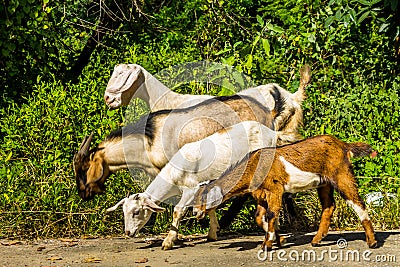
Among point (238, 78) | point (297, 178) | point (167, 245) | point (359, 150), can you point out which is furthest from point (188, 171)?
point (238, 78)

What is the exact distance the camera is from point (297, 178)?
703 cm

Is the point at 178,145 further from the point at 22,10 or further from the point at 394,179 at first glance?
the point at 22,10

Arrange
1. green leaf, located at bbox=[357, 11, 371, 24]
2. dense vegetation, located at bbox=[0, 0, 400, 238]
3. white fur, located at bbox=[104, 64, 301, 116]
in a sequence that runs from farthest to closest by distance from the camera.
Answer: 1. green leaf, located at bbox=[357, 11, 371, 24]
2. dense vegetation, located at bbox=[0, 0, 400, 238]
3. white fur, located at bbox=[104, 64, 301, 116]

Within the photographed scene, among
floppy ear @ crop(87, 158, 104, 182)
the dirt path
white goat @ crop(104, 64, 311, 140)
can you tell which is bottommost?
the dirt path

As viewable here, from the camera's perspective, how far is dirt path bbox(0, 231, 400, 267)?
673cm

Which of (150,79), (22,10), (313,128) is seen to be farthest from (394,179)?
A: (22,10)

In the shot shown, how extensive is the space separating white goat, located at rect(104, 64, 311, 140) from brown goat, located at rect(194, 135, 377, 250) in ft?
4.29

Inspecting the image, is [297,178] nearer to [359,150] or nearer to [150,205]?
[359,150]

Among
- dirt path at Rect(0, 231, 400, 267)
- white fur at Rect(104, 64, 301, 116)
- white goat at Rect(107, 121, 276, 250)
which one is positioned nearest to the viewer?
dirt path at Rect(0, 231, 400, 267)

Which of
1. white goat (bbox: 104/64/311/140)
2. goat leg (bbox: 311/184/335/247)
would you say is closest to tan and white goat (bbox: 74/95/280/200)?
white goat (bbox: 104/64/311/140)

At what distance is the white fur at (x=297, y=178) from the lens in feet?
23.1

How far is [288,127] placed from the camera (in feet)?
27.9

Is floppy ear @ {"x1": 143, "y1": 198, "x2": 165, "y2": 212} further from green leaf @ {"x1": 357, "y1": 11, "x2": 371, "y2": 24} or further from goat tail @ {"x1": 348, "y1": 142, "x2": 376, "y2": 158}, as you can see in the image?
green leaf @ {"x1": 357, "y1": 11, "x2": 371, "y2": 24}

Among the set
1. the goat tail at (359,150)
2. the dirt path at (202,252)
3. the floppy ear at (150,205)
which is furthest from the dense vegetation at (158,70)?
the goat tail at (359,150)
